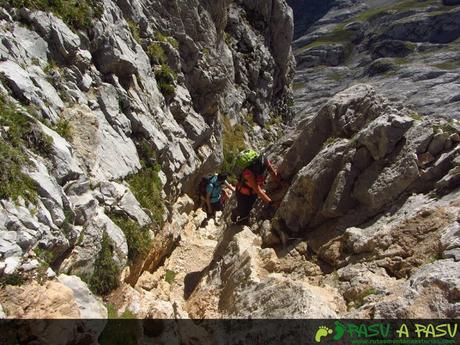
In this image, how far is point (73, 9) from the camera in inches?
722

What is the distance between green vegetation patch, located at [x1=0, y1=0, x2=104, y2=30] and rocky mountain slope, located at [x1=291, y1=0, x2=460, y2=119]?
Answer: 7913cm

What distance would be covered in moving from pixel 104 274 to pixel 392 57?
484 feet

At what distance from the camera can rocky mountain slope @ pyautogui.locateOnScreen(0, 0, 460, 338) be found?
30.9 feet

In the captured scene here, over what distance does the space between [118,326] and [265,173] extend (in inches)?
413

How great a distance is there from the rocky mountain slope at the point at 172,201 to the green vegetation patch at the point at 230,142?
7.34m

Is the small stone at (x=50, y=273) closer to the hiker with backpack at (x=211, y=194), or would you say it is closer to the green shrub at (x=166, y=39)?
the hiker with backpack at (x=211, y=194)

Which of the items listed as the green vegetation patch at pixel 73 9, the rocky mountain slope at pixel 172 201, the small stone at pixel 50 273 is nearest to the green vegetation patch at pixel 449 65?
the rocky mountain slope at pixel 172 201

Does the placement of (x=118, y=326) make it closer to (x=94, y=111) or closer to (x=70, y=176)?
(x=70, y=176)

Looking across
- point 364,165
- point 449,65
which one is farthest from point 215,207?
point 449,65

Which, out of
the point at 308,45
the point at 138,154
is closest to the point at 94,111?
the point at 138,154

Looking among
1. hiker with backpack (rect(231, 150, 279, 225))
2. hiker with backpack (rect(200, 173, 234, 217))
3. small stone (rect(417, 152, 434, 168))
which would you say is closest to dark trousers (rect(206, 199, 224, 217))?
hiker with backpack (rect(200, 173, 234, 217))

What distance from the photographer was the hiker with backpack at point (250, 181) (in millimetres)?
17141

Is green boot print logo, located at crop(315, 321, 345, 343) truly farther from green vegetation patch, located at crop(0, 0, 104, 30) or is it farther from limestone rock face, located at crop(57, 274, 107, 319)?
green vegetation patch, located at crop(0, 0, 104, 30)

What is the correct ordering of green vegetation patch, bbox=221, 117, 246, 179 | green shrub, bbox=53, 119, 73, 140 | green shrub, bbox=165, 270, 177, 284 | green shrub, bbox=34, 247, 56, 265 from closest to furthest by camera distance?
green shrub, bbox=34, 247, 56, 265, green shrub, bbox=53, 119, 73, 140, green shrub, bbox=165, 270, 177, 284, green vegetation patch, bbox=221, 117, 246, 179
